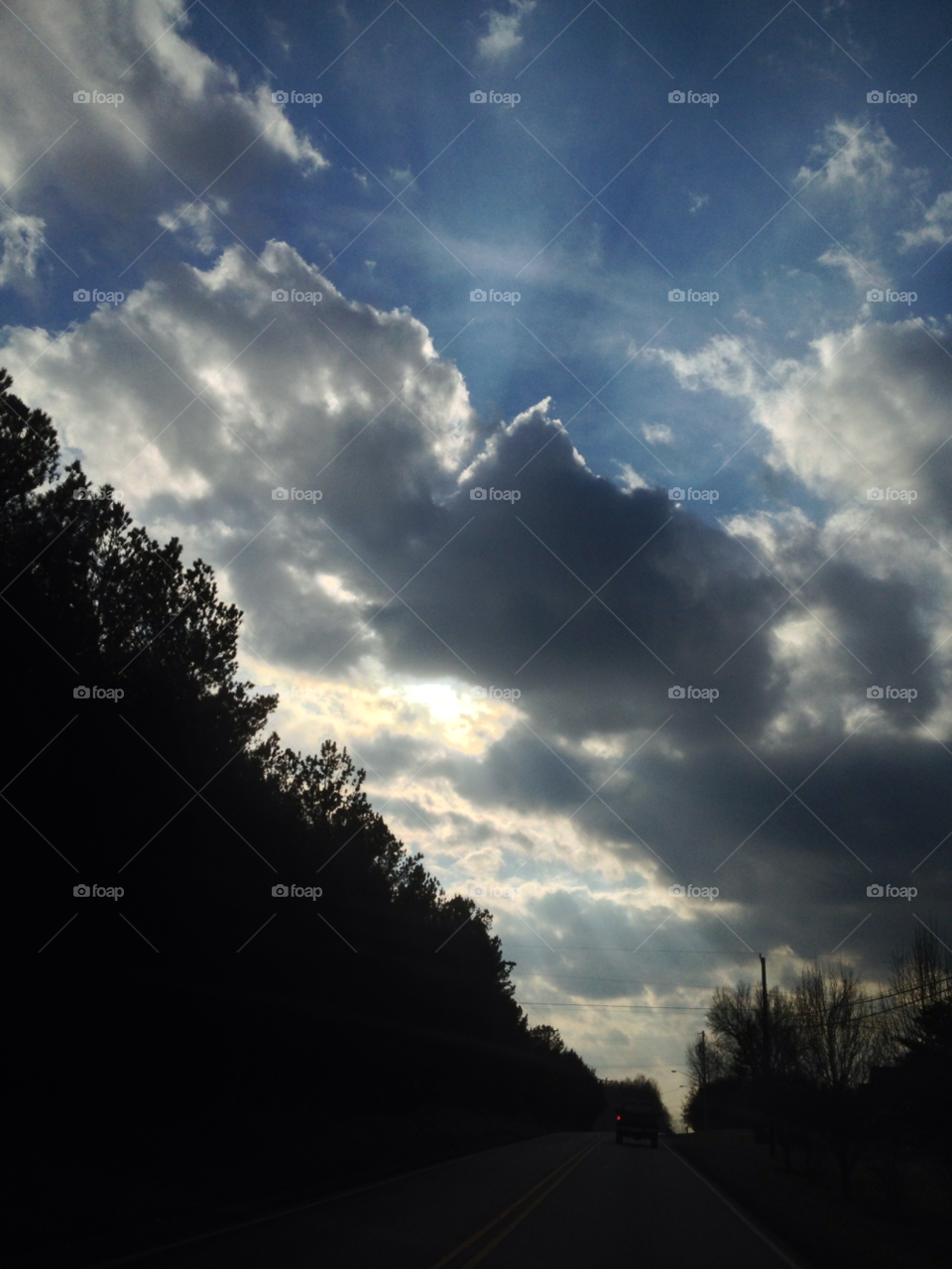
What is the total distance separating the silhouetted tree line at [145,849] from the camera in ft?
59.1

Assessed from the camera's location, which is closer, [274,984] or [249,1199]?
[249,1199]

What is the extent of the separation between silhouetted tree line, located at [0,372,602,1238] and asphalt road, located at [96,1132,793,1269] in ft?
22.1

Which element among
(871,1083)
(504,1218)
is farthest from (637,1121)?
(504,1218)

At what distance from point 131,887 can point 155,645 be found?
5392 millimetres

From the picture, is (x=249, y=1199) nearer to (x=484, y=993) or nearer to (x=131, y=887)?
(x=131, y=887)

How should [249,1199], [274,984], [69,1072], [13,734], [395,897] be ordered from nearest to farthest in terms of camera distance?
1. [249,1199]
2. [13,734]
3. [69,1072]
4. [274,984]
5. [395,897]

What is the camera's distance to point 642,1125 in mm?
47344

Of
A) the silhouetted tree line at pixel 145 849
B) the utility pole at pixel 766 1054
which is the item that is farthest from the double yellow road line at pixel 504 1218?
the utility pole at pixel 766 1054

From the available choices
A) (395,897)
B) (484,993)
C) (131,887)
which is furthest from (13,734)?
(484,993)

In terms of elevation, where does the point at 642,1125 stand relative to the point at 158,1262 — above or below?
above

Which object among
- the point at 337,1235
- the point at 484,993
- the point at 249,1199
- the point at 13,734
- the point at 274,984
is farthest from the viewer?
the point at 484,993

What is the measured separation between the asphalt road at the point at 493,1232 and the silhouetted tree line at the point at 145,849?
6.72 metres

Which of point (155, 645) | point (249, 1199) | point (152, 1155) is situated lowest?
point (152, 1155)

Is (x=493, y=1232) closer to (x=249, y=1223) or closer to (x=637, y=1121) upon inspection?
(x=249, y=1223)
